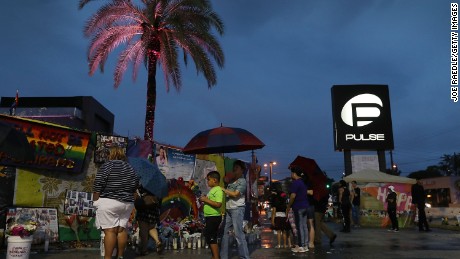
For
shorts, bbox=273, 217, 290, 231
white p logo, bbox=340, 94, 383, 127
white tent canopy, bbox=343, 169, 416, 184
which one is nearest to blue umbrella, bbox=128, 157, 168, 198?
shorts, bbox=273, 217, 290, 231

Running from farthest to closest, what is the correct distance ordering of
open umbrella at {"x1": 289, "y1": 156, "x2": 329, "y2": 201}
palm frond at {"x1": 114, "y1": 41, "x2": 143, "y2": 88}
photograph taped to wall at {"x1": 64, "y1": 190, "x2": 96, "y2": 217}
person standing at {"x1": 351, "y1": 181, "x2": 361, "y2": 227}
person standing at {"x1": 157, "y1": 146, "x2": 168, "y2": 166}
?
palm frond at {"x1": 114, "y1": 41, "x2": 143, "y2": 88}
person standing at {"x1": 351, "y1": 181, "x2": 361, "y2": 227}
person standing at {"x1": 157, "y1": 146, "x2": 168, "y2": 166}
open umbrella at {"x1": 289, "y1": 156, "x2": 329, "y2": 201}
photograph taped to wall at {"x1": 64, "y1": 190, "x2": 96, "y2": 217}

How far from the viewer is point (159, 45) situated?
16.8 metres

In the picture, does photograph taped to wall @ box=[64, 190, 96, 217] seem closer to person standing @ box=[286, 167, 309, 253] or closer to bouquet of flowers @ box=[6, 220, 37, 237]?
bouquet of flowers @ box=[6, 220, 37, 237]

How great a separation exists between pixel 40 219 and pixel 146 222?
8.33ft

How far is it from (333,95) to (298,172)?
23.0 m

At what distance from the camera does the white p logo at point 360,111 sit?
30.2m

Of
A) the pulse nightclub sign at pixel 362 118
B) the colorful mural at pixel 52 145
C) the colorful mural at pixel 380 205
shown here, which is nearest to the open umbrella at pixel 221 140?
the colorful mural at pixel 52 145

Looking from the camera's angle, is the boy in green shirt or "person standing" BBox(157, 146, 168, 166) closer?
the boy in green shirt

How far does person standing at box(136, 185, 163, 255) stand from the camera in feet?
26.7

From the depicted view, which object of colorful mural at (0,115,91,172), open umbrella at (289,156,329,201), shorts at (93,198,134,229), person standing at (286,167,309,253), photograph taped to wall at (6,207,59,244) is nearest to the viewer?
shorts at (93,198,134,229)

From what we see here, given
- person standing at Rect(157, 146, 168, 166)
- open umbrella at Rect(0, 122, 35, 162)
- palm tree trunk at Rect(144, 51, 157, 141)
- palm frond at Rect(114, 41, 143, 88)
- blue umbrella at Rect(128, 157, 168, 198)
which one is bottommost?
blue umbrella at Rect(128, 157, 168, 198)

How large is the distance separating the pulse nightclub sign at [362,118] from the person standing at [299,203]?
21.7 meters

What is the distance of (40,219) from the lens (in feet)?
28.7

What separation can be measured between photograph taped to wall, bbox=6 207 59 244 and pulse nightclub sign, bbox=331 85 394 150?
24252mm
